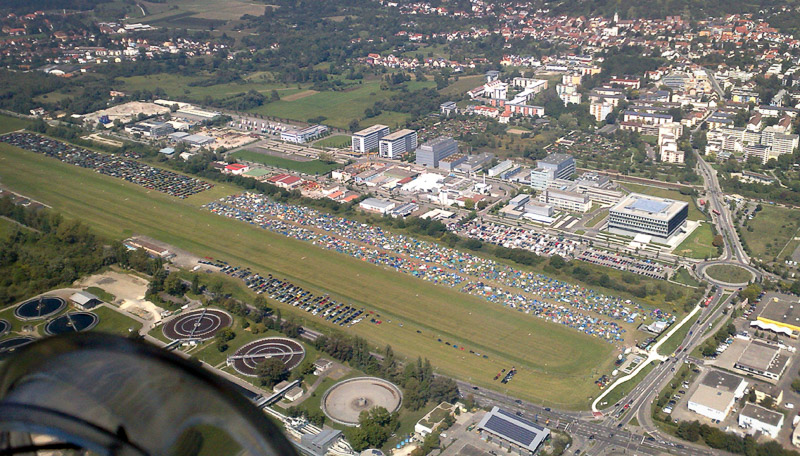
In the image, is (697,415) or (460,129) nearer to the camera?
(697,415)

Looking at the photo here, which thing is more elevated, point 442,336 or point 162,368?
point 162,368

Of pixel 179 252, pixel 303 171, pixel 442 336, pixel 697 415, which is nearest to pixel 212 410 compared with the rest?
pixel 697 415

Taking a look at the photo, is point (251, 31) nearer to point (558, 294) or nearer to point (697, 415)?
point (558, 294)

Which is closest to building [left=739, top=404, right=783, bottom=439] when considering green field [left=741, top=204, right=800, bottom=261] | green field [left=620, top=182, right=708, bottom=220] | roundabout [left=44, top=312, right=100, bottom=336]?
green field [left=741, top=204, right=800, bottom=261]

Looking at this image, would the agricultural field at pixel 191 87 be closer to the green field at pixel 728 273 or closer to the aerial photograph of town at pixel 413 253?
the aerial photograph of town at pixel 413 253

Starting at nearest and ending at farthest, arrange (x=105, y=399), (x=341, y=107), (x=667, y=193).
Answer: (x=105, y=399)
(x=667, y=193)
(x=341, y=107)

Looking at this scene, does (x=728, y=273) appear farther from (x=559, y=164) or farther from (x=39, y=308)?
(x=39, y=308)

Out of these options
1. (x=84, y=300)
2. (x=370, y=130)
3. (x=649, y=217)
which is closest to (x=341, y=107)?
(x=370, y=130)

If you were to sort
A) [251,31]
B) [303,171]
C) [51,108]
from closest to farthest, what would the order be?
[303,171]
[51,108]
[251,31]
